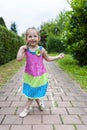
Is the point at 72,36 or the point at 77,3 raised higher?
the point at 77,3

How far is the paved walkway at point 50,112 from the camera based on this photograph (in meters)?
4.70

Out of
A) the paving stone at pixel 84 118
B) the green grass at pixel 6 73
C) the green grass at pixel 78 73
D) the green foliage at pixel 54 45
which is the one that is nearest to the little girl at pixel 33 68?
the paving stone at pixel 84 118

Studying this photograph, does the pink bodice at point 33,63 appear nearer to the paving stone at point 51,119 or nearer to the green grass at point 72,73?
the paving stone at point 51,119

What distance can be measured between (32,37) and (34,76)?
697mm

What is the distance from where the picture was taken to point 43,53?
5.49 m

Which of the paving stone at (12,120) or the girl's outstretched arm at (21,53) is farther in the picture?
the girl's outstretched arm at (21,53)

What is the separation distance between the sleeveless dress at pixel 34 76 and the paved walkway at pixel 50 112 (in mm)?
400

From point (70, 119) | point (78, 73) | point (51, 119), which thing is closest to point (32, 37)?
point (51, 119)

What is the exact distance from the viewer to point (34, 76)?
5.36m

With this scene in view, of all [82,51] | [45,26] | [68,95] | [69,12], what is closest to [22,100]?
[68,95]

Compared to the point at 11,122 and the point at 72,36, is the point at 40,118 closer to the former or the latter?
the point at 11,122

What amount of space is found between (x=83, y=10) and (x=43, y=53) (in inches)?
448

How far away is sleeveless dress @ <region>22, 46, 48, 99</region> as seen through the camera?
17.5 feet

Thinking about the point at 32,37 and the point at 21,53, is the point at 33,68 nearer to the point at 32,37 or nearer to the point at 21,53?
the point at 21,53
